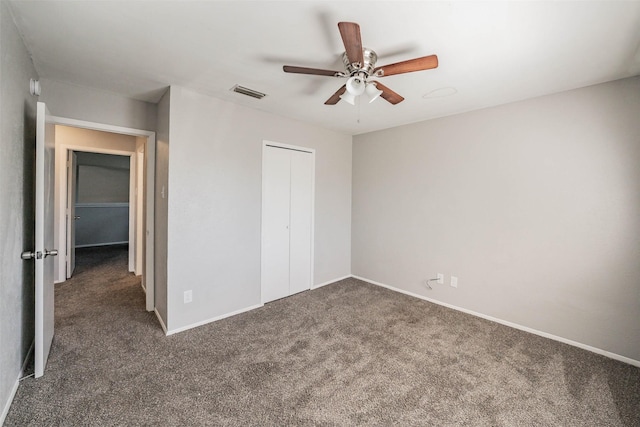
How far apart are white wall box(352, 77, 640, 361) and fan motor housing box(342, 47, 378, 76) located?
1803 millimetres

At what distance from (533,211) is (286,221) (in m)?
2.74

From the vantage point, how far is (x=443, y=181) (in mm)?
3340

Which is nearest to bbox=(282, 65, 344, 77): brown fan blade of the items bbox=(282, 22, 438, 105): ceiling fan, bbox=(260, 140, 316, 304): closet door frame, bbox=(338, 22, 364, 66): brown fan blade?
bbox=(282, 22, 438, 105): ceiling fan

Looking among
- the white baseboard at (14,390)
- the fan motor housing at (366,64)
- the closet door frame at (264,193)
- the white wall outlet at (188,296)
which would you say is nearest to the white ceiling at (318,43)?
the fan motor housing at (366,64)

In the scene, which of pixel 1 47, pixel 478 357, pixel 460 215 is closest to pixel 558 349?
pixel 478 357

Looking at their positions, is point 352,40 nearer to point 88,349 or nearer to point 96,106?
point 96,106

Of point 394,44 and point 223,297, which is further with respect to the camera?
point 223,297

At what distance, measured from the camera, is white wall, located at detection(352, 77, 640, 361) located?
226 cm

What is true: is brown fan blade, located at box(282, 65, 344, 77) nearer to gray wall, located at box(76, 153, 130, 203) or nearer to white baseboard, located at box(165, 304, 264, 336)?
white baseboard, located at box(165, 304, 264, 336)

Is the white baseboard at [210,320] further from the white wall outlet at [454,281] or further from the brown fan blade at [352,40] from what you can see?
the brown fan blade at [352,40]

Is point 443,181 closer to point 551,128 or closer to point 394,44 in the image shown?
point 551,128

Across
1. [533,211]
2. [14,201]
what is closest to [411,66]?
[533,211]

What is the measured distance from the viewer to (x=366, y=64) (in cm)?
187

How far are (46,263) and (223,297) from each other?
58.1 inches
